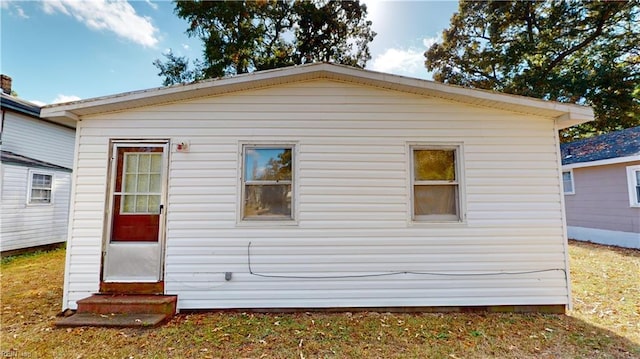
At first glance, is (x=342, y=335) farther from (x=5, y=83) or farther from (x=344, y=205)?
(x=5, y=83)

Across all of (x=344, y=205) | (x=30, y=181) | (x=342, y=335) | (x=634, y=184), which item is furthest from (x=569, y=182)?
(x=30, y=181)

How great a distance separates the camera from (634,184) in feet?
27.0

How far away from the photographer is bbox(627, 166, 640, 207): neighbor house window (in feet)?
26.8

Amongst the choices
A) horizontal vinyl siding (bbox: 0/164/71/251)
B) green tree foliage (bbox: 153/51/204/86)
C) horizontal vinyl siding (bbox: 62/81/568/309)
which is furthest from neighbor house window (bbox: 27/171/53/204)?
horizontal vinyl siding (bbox: 62/81/568/309)

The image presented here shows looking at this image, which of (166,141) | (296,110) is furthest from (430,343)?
(166,141)

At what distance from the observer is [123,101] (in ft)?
13.1

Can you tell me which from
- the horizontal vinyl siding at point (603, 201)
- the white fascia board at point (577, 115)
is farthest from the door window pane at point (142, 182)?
the horizontal vinyl siding at point (603, 201)

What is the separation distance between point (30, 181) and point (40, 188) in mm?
411

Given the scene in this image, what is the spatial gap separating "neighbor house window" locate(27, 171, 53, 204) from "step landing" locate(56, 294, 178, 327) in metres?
7.31

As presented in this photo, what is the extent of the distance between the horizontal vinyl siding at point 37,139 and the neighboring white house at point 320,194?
307 inches

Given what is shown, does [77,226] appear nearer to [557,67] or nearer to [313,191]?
[313,191]

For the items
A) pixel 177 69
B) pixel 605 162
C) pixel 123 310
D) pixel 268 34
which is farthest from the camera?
pixel 268 34

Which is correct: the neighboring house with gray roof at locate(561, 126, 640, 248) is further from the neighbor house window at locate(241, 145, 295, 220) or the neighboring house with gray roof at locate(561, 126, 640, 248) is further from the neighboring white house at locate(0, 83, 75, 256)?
the neighboring white house at locate(0, 83, 75, 256)

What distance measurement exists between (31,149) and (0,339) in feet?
29.4
